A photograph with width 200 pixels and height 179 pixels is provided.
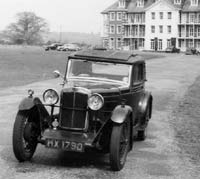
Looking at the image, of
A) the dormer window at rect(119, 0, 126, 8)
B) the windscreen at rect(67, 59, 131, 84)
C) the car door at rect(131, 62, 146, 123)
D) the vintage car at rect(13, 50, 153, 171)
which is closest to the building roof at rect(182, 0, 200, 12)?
the dormer window at rect(119, 0, 126, 8)

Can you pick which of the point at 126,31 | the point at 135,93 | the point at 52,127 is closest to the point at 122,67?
the point at 135,93

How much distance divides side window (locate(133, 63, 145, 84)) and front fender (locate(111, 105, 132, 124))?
152cm

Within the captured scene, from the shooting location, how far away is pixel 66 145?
773cm

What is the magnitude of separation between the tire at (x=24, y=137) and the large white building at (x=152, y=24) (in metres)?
98.1

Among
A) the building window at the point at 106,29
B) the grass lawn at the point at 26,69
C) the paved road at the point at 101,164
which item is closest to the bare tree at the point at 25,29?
the building window at the point at 106,29

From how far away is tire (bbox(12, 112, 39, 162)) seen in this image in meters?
7.91

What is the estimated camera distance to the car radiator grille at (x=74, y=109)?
8.07m

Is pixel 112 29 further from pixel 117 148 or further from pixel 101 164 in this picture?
pixel 117 148

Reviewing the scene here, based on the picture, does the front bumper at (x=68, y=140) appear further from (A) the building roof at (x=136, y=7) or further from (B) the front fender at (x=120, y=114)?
(A) the building roof at (x=136, y=7)

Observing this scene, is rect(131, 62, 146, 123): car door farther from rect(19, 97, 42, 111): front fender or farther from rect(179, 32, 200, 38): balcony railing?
rect(179, 32, 200, 38): balcony railing

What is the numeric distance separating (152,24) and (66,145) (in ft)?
341

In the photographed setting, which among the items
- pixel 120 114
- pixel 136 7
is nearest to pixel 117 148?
pixel 120 114

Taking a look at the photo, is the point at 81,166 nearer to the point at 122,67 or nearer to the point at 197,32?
the point at 122,67

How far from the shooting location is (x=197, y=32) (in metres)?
104
